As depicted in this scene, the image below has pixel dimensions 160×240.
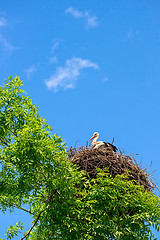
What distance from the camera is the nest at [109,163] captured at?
11680 millimetres

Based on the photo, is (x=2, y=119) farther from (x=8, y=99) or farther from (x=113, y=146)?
(x=113, y=146)

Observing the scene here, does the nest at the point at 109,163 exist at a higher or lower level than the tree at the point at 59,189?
higher

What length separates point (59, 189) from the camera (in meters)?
10.2

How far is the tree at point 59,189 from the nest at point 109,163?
31 cm

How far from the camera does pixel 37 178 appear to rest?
1062cm

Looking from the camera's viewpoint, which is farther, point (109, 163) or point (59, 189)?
point (109, 163)

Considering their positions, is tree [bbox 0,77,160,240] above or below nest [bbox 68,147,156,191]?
below

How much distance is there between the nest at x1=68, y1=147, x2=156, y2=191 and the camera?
11.7 meters

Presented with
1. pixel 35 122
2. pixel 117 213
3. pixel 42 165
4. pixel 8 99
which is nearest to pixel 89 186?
pixel 117 213

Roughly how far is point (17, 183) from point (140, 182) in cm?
399

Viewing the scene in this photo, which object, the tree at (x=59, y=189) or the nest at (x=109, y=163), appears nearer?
the tree at (x=59, y=189)

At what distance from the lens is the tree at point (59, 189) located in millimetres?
10031

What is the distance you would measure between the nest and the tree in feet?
1.02

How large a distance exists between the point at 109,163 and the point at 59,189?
Result: 7.29 feet
